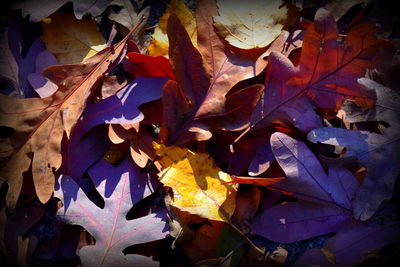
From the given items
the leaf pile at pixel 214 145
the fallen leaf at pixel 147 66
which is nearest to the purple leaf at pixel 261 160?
the leaf pile at pixel 214 145

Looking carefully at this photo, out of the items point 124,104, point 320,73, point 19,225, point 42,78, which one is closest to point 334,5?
point 320,73

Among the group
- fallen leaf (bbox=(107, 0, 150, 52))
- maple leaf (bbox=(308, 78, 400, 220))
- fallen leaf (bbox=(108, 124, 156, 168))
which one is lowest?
fallen leaf (bbox=(108, 124, 156, 168))

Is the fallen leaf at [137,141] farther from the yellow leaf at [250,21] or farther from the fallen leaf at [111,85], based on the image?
the yellow leaf at [250,21]

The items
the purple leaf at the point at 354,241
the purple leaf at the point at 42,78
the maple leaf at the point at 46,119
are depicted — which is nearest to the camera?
the purple leaf at the point at 354,241

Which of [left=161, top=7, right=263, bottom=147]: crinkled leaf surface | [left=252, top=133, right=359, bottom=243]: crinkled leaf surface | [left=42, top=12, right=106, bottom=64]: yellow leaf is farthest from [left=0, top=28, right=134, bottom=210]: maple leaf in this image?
[left=252, top=133, right=359, bottom=243]: crinkled leaf surface

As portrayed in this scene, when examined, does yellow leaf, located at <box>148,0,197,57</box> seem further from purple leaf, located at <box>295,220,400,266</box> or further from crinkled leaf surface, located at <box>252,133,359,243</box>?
purple leaf, located at <box>295,220,400,266</box>

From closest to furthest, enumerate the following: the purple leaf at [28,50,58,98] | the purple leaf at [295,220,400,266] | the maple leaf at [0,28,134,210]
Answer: the purple leaf at [295,220,400,266] < the maple leaf at [0,28,134,210] < the purple leaf at [28,50,58,98]
